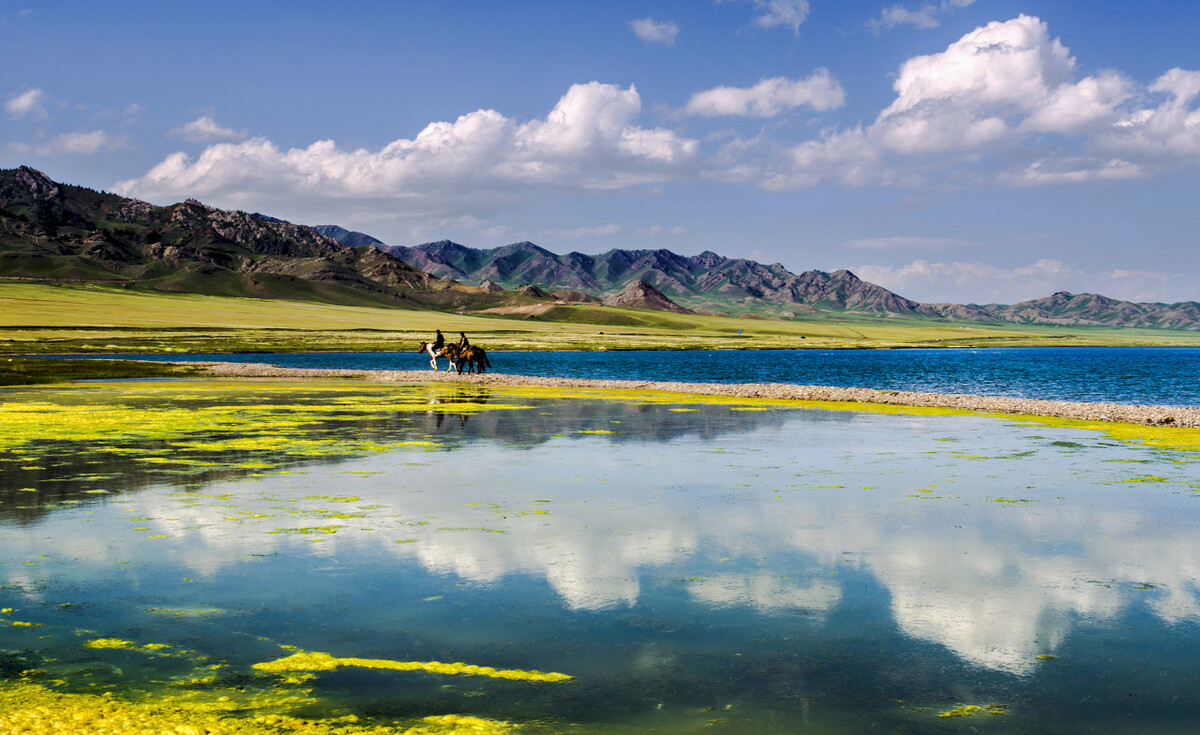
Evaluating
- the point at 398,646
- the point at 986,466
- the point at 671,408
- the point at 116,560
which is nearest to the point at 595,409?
the point at 671,408

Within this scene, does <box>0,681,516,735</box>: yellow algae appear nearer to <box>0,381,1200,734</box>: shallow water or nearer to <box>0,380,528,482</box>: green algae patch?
<box>0,381,1200,734</box>: shallow water

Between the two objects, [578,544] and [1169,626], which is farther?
[578,544]

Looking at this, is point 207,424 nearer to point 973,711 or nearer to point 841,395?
point 973,711

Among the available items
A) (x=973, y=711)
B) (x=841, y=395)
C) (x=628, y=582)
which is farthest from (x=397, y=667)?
(x=841, y=395)

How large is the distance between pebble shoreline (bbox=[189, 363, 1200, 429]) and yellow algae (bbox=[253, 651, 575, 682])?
108 feet

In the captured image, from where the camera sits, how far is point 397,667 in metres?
9.04

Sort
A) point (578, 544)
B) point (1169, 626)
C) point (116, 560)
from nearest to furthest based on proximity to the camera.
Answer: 1. point (1169, 626)
2. point (116, 560)
3. point (578, 544)

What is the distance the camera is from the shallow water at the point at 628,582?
27.6ft

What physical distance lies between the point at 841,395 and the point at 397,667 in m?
40.2

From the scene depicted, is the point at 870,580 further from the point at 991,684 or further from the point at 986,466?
the point at 986,466

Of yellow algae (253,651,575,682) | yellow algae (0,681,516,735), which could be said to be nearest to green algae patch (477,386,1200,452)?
yellow algae (253,651,575,682)

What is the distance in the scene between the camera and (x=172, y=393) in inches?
1806

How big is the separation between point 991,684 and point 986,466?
15.5 metres

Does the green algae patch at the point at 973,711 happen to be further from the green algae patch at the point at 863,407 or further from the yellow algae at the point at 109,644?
the green algae patch at the point at 863,407
